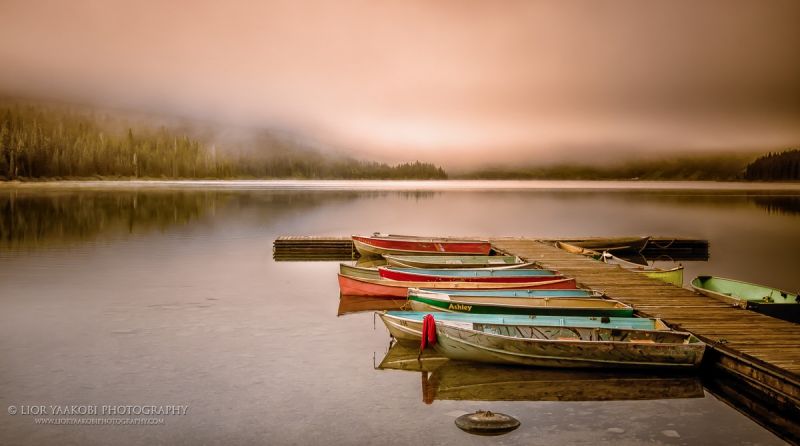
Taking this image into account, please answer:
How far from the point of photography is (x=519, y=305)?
1569cm

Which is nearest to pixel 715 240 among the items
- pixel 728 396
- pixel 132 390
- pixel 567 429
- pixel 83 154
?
pixel 728 396

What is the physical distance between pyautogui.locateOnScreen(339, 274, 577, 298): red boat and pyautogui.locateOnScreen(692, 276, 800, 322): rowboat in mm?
4071

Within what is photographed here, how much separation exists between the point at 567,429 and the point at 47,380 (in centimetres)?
977

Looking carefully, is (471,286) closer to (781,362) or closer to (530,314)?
(530,314)

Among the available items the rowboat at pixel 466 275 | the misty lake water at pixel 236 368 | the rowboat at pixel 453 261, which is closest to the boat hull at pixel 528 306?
the misty lake water at pixel 236 368

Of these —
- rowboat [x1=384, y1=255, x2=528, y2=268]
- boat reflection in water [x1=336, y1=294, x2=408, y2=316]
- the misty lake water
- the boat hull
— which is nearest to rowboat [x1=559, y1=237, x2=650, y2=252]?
the misty lake water

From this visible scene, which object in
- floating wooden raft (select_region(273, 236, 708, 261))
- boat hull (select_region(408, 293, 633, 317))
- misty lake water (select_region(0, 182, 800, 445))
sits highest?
boat hull (select_region(408, 293, 633, 317))

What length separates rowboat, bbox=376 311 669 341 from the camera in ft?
44.8

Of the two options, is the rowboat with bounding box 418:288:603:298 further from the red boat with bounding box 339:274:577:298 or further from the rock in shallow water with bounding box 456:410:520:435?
the rock in shallow water with bounding box 456:410:520:435

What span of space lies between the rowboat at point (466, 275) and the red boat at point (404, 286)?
0.36 m

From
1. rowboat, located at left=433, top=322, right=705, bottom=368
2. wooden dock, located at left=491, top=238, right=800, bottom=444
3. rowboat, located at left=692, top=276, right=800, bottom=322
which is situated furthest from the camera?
rowboat, located at left=692, top=276, right=800, bottom=322

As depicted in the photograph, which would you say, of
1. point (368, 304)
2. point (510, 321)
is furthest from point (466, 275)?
point (510, 321)

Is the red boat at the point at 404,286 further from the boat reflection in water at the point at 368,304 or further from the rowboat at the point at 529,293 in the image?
the rowboat at the point at 529,293

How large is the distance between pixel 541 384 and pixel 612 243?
24233 mm
